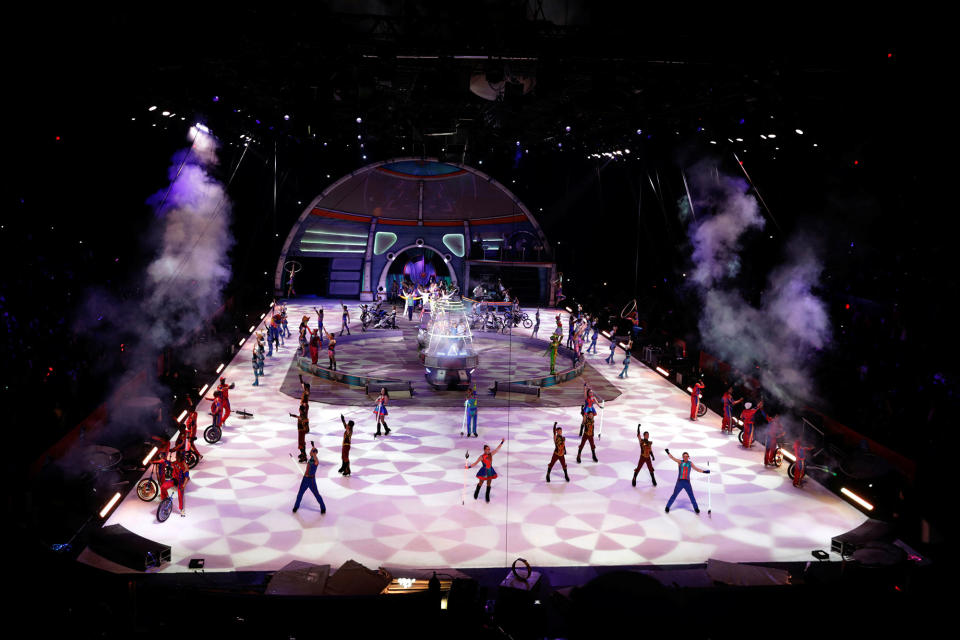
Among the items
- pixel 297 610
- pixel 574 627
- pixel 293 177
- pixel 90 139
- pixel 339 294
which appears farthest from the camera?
pixel 339 294

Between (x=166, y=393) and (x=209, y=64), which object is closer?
(x=209, y=64)

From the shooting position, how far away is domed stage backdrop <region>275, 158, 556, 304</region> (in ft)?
135

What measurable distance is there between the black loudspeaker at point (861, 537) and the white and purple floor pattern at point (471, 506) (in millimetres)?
349

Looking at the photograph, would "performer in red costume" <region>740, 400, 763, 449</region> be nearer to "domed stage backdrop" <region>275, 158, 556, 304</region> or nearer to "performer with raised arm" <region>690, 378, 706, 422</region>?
"performer with raised arm" <region>690, 378, 706, 422</region>

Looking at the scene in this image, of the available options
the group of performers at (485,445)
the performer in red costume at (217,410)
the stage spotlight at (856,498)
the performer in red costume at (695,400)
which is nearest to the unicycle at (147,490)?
the group of performers at (485,445)

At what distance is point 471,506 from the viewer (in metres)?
11.1

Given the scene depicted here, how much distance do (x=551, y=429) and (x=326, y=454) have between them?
5497mm

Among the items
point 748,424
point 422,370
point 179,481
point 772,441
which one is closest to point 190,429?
point 179,481

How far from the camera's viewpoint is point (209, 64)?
13891 millimetres

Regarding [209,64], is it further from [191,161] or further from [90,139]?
[191,161]

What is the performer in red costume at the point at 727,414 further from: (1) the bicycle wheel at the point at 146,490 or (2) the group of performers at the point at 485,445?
(1) the bicycle wheel at the point at 146,490

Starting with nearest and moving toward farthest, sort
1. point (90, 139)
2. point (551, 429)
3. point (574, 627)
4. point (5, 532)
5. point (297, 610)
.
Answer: point (574, 627), point (297, 610), point (5, 532), point (90, 139), point (551, 429)

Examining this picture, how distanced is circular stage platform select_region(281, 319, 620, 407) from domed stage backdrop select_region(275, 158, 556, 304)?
42.5 feet

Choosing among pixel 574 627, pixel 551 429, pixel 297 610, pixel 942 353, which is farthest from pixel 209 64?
pixel 942 353
